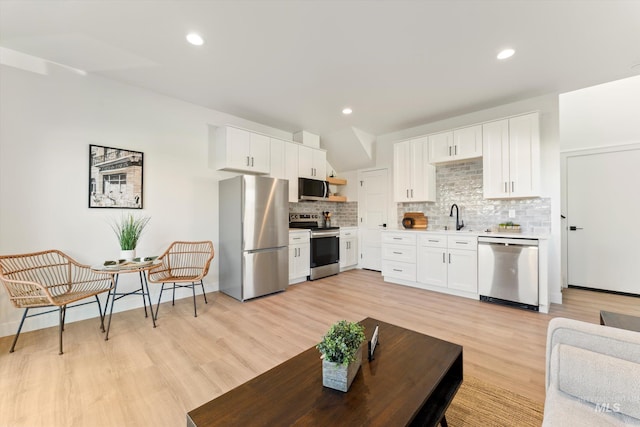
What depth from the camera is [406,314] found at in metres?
2.99

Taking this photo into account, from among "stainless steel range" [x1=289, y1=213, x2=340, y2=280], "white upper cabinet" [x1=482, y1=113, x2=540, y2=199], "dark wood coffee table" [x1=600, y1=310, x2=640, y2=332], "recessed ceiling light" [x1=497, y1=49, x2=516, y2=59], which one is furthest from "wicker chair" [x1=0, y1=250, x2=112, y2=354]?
"white upper cabinet" [x1=482, y1=113, x2=540, y2=199]

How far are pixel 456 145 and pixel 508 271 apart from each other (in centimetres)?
196

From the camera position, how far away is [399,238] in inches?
168

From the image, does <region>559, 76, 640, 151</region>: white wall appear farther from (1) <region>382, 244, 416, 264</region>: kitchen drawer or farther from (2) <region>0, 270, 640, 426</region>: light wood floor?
(1) <region>382, 244, 416, 264</region>: kitchen drawer

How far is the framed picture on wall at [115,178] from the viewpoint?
2.94 metres

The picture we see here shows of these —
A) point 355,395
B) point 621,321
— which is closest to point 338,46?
point 355,395

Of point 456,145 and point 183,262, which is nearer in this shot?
point 183,262

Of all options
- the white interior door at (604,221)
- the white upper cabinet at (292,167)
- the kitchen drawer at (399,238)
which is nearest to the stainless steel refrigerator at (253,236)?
the white upper cabinet at (292,167)

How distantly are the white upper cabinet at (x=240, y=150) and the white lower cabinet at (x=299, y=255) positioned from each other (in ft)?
4.16

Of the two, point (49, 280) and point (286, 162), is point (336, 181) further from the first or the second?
point (49, 280)

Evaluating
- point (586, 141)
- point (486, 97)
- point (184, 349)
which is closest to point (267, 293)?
point (184, 349)

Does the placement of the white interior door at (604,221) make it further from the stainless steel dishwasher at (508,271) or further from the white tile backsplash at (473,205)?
the stainless steel dishwasher at (508,271)

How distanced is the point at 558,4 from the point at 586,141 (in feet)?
9.94

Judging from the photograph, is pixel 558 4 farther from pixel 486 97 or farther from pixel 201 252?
pixel 201 252
